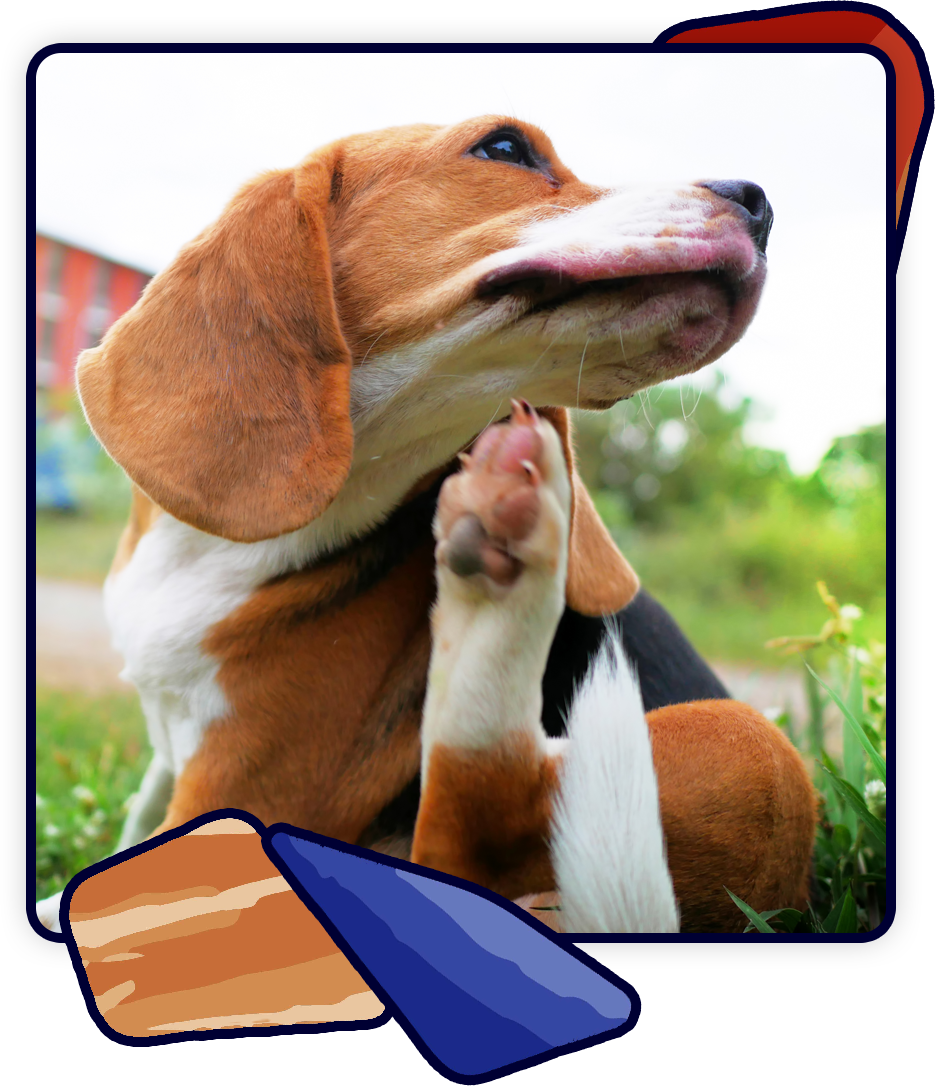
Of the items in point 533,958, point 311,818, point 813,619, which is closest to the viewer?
point 533,958

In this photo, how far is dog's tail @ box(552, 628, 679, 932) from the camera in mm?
1202

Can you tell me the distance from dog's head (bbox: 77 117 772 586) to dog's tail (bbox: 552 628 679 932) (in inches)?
16.8

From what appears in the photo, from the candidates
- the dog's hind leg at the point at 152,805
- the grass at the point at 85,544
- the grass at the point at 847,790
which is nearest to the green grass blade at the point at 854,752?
the grass at the point at 847,790

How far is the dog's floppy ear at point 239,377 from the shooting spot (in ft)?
3.89

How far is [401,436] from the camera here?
4.42ft

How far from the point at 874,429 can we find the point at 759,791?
50cm

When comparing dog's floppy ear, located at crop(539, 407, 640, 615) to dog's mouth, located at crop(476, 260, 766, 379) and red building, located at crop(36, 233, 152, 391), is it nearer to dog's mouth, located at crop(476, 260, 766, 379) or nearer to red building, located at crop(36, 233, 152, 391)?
dog's mouth, located at crop(476, 260, 766, 379)

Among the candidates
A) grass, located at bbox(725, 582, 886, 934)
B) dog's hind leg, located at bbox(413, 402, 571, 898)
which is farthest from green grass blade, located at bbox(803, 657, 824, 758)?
dog's hind leg, located at bbox(413, 402, 571, 898)

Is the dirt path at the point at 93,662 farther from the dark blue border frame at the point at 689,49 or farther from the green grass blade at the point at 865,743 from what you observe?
the dark blue border frame at the point at 689,49

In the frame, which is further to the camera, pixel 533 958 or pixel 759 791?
pixel 759 791

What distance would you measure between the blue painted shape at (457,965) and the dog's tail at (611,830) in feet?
0.42

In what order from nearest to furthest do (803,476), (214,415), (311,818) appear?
1. (214,415)
2. (311,818)
3. (803,476)

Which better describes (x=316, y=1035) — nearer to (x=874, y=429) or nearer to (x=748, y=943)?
(x=748, y=943)

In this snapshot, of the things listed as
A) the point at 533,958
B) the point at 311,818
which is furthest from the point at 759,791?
the point at 311,818
